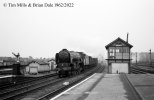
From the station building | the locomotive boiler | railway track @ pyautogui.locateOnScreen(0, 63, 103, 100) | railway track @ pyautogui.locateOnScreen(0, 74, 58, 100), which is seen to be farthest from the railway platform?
the station building

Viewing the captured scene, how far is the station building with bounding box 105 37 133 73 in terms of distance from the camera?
37688 millimetres

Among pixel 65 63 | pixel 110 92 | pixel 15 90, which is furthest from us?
pixel 65 63

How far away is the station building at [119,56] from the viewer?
1484 inches

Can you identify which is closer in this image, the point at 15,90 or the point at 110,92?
the point at 110,92

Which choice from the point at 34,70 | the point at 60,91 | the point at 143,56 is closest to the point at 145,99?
the point at 60,91

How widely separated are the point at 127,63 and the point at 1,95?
1040 inches

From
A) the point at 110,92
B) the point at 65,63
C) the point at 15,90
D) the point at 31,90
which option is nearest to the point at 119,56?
the point at 65,63

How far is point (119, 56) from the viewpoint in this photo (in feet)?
126

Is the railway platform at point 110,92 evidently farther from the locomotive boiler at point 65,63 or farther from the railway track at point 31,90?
the locomotive boiler at point 65,63

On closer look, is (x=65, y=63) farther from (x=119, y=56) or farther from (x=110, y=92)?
(x=110, y=92)

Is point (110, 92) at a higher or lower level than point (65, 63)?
lower

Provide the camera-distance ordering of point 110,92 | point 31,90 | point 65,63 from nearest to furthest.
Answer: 1. point 110,92
2. point 31,90
3. point 65,63

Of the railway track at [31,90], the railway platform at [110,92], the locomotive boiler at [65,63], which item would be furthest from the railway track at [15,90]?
the locomotive boiler at [65,63]

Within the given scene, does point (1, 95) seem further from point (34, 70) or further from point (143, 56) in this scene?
point (143, 56)
